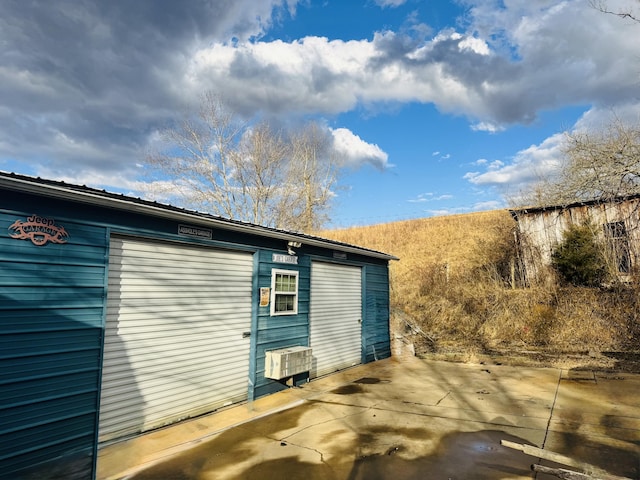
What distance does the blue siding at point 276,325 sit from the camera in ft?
22.2

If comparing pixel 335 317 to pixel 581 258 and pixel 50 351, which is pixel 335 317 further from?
pixel 581 258

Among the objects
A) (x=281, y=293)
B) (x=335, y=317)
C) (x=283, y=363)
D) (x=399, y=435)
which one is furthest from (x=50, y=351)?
(x=335, y=317)

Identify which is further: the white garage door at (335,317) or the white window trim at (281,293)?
the white garage door at (335,317)

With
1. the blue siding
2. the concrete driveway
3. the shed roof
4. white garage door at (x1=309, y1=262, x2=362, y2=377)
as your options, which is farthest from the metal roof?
the shed roof

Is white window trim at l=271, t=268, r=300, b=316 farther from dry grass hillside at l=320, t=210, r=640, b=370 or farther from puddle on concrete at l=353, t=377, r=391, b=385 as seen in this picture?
dry grass hillside at l=320, t=210, r=640, b=370

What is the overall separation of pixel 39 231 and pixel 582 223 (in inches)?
577

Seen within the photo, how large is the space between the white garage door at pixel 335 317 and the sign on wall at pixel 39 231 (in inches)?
209

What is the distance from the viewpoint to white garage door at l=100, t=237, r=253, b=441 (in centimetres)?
476

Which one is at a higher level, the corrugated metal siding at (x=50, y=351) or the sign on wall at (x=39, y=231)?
the sign on wall at (x=39, y=231)

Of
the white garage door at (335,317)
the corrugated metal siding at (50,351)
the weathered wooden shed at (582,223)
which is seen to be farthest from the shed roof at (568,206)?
the corrugated metal siding at (50,351)

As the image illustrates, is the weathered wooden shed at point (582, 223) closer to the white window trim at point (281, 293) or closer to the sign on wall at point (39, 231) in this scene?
the white window trim at point (281, 293)

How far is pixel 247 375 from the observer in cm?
661

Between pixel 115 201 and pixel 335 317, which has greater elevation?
pixel 115 201

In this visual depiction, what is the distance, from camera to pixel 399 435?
195 inches
